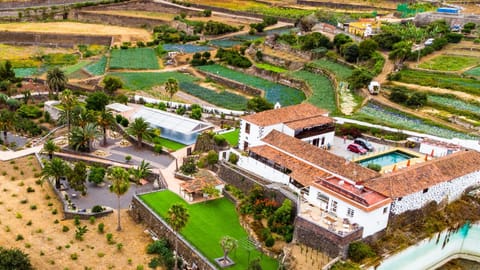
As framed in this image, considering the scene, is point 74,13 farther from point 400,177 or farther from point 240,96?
point 400,177

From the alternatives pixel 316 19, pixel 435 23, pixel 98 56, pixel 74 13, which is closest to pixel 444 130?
pixel 435 23

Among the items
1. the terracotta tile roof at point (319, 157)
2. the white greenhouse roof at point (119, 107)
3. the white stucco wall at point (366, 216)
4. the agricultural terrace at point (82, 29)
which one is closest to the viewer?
the white stucco wall at point (366, 216)

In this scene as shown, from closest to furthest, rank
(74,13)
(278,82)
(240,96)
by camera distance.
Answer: (240,96) < (278,82) < (74,13)

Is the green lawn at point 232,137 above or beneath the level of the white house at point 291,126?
beneath

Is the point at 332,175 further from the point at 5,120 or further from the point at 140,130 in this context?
the point at 5,120

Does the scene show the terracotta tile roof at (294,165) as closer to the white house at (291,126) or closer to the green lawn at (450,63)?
the white house at (291,126)

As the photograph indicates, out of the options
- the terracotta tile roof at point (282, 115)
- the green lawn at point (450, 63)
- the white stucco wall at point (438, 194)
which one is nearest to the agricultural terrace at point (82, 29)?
the green lawn at point (450, 63)

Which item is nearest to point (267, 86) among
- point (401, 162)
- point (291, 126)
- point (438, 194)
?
point (291, 126)
